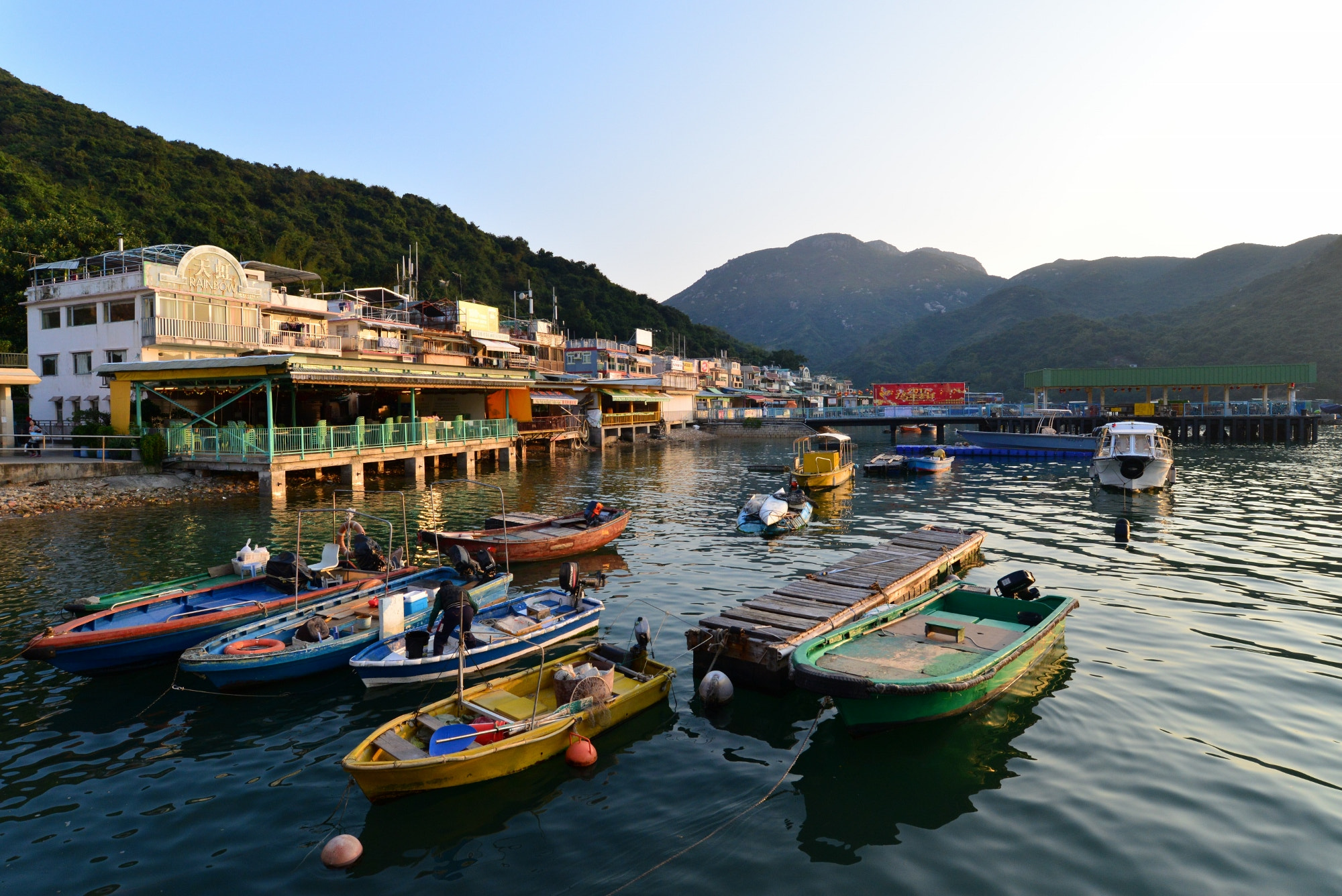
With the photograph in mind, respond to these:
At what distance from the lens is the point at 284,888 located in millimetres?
6793

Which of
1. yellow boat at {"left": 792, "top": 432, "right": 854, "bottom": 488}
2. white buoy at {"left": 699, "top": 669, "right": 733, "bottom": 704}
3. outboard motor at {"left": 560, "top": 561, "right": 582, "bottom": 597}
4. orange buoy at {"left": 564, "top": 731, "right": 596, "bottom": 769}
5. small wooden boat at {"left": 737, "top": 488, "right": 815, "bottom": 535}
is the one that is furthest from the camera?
yellow boat at {"left": 792, "top": 432, "right": 854, "bottom": 488}

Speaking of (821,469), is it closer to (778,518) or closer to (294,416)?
(778,518)

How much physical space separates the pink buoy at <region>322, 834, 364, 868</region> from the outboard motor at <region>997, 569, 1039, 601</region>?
12.5 meters

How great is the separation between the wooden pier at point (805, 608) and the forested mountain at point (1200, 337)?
447ft

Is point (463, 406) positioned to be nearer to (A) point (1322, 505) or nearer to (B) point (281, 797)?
(B) point (281, 797)

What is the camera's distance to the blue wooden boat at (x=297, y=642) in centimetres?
1095

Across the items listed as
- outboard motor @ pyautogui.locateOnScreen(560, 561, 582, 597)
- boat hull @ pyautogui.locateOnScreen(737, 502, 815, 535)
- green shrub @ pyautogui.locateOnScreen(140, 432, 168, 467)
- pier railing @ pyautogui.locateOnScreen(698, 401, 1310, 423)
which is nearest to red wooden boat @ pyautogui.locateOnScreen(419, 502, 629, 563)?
outboard motor @ pyautogui.locateOnScreen(560, 561, 582, 597)

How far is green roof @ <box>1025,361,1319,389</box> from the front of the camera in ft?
220

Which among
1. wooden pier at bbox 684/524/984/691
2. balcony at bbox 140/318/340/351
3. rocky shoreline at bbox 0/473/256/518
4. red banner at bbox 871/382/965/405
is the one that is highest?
balcony at bbox 140/318/340/351

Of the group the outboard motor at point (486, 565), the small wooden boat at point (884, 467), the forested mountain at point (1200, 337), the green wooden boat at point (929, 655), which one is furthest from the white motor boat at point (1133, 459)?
the forested mountain at point (1200, 337)

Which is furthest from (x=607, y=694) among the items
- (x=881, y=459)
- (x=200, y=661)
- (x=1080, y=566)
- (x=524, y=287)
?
(x=524, y=287)

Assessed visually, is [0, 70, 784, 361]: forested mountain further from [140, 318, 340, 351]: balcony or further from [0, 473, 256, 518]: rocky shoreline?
[0, 473, 256, 518]: rocky shoreline

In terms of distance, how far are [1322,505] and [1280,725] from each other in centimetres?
2765

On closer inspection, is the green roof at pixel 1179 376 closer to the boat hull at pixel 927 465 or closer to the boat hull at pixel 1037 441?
the boat hull at pixel 1037 441
